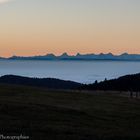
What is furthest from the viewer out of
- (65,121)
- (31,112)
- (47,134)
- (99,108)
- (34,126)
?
(99,108)

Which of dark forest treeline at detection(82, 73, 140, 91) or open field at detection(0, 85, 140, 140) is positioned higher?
open field at detection(0, 85, 140, 140)

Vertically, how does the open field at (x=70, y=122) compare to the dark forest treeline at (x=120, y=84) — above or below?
above

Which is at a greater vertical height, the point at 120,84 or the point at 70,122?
the point at 70,122

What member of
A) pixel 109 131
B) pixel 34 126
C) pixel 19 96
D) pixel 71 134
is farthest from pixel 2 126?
pixel 19 96

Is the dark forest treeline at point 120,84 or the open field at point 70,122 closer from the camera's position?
the open field at point 70,122

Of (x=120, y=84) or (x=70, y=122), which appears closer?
(x=70, y=122)

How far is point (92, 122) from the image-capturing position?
1030 inches

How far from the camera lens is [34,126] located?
897 inches

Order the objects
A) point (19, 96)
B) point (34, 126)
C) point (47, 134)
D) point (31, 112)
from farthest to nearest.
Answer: point (19, 96) → point (31, 112) → point (34, 126) → point (47, 134)

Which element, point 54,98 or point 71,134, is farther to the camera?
point 54,98

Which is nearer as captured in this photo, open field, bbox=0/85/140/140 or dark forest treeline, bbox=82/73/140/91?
open field, bbox=0/85/140/140

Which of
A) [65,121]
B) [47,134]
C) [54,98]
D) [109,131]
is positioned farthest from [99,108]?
[47,134]

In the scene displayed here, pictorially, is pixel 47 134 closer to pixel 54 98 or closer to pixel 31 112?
pixel 31 112

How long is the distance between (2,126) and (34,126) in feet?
5.01
